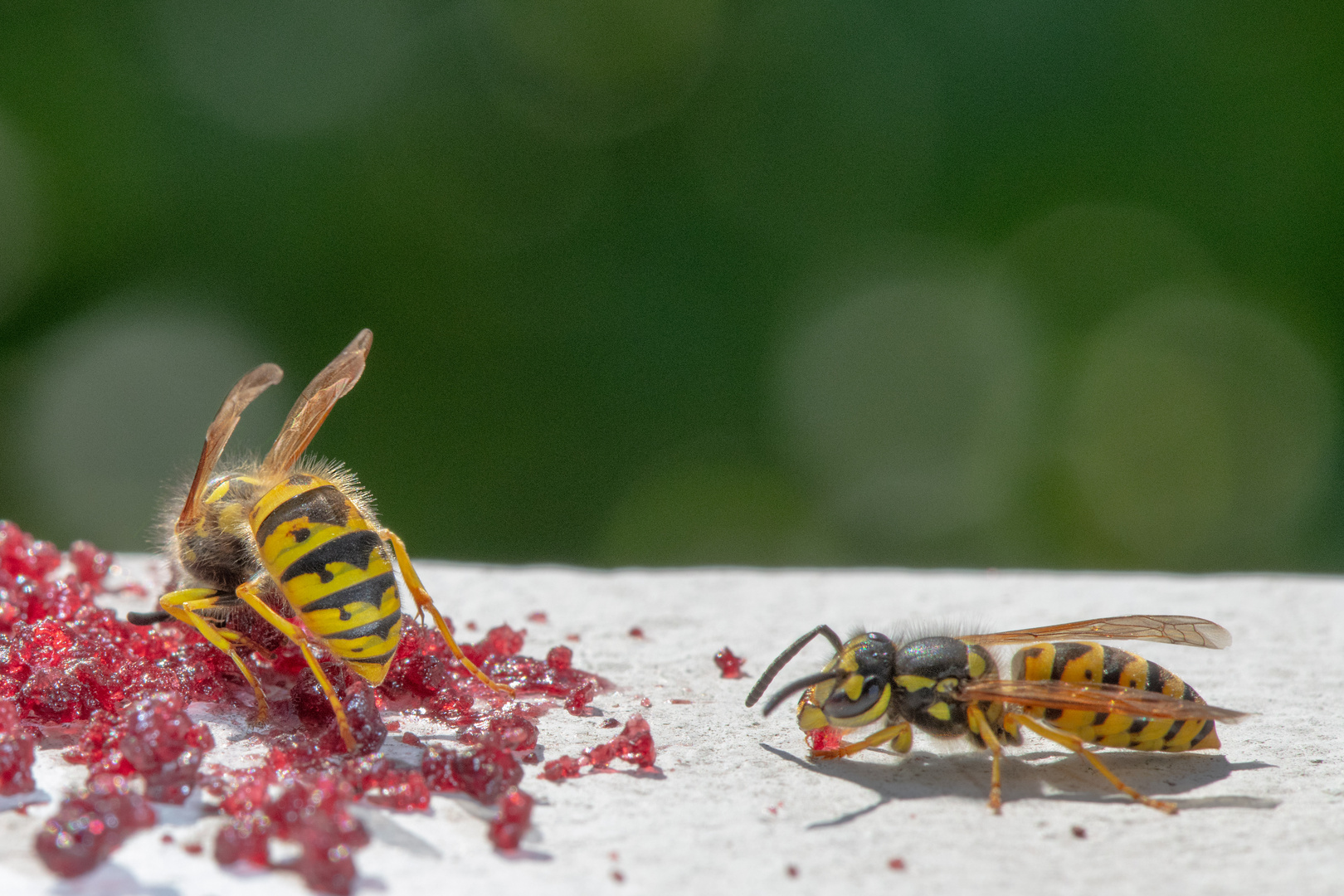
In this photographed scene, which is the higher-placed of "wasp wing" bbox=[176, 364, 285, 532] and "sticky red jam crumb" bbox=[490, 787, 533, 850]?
"wasp wing" bbox=[176, 364, 285, 532]

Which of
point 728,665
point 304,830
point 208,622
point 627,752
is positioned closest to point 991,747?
point 627,752

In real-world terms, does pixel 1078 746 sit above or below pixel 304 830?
above

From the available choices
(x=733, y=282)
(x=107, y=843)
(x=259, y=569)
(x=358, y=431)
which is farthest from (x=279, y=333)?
(x=107, y=843)

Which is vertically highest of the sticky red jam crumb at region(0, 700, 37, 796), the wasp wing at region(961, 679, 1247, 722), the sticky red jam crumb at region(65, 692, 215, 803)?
the wasp wing at region(961, 679, 1247, 722)

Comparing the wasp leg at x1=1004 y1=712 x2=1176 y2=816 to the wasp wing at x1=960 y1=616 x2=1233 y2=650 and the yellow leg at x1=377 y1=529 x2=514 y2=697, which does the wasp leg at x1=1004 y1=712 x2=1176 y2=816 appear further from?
the yellow leg at x1=377 y1=529 x2=514 y2=697

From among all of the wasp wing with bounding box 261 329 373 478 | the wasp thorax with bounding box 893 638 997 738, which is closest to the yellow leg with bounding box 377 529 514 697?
the wasp wing with bounding box 261 329 373 478

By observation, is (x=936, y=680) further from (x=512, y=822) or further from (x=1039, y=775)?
(x=512, y=822)
